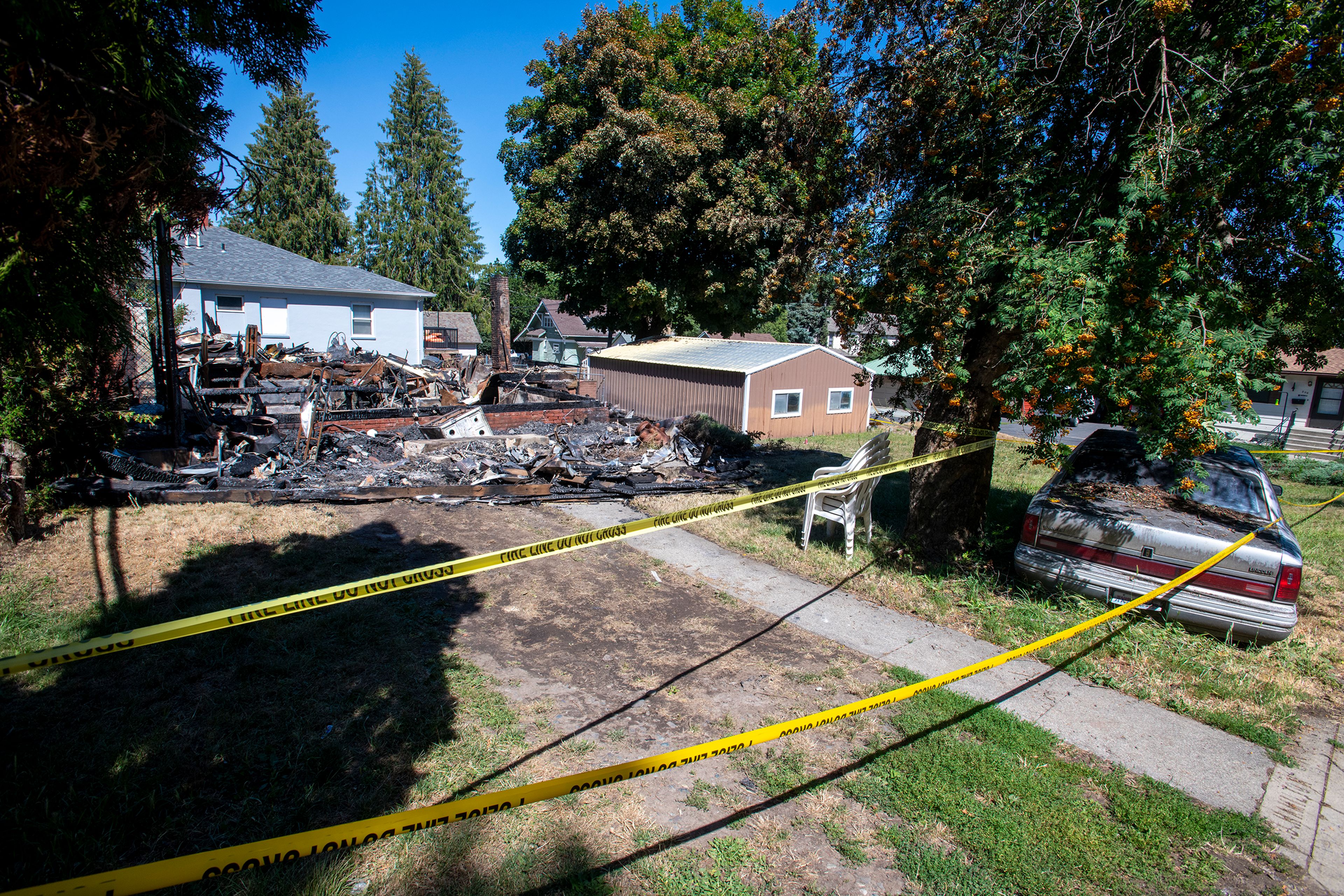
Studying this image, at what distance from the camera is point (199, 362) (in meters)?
15.2

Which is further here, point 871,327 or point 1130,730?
point 871,327

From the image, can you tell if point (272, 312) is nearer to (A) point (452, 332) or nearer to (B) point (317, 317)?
(B) point (317, 317)

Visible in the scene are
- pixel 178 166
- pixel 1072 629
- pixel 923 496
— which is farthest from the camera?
pixel 923 496

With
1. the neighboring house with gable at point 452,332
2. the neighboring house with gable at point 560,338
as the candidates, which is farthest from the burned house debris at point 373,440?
the neighboring house with gable at point 452,332

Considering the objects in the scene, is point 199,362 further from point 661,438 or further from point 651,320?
point 651,320

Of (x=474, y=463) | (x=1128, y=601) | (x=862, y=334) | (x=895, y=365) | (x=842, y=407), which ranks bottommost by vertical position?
(x=1128, y=601)

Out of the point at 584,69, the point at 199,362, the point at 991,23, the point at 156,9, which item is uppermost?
the point at 584,69

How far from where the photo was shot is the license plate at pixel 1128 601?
213 inches

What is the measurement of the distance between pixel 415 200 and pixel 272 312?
30.1 metres

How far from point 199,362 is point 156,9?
1512 centimetres

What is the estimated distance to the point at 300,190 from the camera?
42.1 metres

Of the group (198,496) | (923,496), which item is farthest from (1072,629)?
(198,496)

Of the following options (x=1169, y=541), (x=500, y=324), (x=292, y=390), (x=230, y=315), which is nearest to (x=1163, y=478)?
(x=1169, y=541)

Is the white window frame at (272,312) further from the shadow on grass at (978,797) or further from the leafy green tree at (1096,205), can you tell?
the shadow on grass at (978,797)
